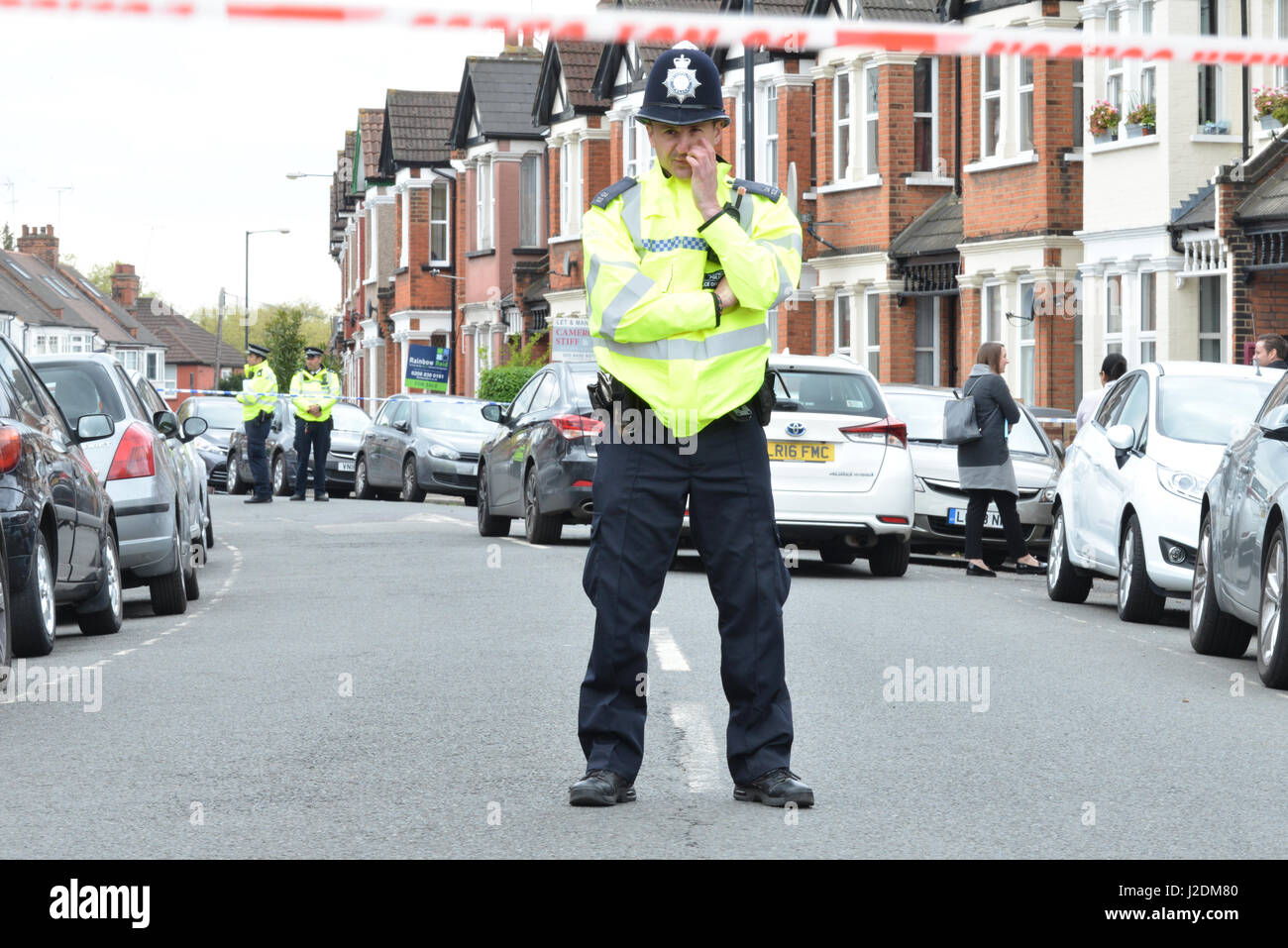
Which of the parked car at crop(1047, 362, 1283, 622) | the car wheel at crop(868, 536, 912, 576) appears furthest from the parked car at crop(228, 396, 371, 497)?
the parked car at crop(1047, 362, 1283, 622)

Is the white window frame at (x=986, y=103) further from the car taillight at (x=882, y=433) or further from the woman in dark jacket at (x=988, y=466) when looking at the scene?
the car taillight at (x=882, y=433)

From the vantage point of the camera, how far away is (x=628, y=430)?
6340 millimetres

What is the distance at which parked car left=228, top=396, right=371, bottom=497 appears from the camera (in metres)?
34.5

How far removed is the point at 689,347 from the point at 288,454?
93.4ft

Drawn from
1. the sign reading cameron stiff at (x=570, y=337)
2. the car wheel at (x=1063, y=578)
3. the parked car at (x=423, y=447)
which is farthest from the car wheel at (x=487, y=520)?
the sign reading cameron stiff at (x=570, y=337)

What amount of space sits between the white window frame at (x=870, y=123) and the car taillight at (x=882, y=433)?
65.8ft

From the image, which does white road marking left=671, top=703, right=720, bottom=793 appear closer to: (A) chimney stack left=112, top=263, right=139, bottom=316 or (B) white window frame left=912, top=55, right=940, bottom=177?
(B) white window frame left=912, top=55, right=940, bottom=177

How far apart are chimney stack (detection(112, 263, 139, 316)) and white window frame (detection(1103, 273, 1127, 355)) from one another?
97483 millimetres

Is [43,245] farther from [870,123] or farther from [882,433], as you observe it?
[882,433]

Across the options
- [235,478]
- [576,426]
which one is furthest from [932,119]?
[576,426]

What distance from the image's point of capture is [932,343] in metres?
Answer: 35.2

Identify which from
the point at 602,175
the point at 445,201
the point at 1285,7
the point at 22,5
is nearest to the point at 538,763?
the point at 22,5

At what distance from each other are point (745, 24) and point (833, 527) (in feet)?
38.4
